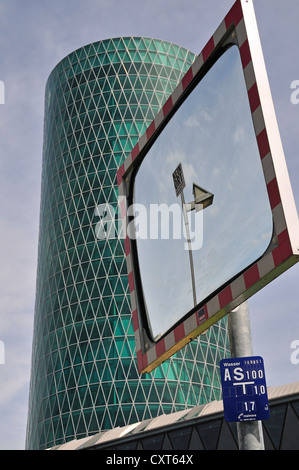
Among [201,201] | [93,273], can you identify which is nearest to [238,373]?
[201,201]

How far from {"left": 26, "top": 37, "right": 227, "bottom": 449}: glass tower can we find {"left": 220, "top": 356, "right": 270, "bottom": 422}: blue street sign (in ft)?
200

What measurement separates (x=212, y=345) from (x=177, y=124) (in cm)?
6617

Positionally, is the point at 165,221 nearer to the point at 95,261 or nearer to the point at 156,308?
the point at 156,308

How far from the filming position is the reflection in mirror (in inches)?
188

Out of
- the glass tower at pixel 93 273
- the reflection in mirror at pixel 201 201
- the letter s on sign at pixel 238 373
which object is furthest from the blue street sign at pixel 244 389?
the glass tower at pixel 93 273

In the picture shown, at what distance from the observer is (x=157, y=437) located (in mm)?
30422

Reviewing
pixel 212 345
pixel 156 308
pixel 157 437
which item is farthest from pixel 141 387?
pixel 156 308

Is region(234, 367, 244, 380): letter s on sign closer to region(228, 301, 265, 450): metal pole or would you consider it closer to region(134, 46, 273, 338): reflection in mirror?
region(228, 301, 265, 450): metal pole

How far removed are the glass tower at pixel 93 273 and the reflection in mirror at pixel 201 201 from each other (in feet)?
197

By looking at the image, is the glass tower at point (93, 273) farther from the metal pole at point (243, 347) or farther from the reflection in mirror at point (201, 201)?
the metal pole at point (243, 347)

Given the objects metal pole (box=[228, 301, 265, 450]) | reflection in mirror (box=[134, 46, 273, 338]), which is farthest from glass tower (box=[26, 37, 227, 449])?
metal pole (box=[228, 301, 265, 450])

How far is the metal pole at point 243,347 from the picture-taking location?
→ 474 cm

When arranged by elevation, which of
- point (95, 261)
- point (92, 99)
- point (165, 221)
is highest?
point (92, 99)

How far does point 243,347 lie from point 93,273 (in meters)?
67.2
